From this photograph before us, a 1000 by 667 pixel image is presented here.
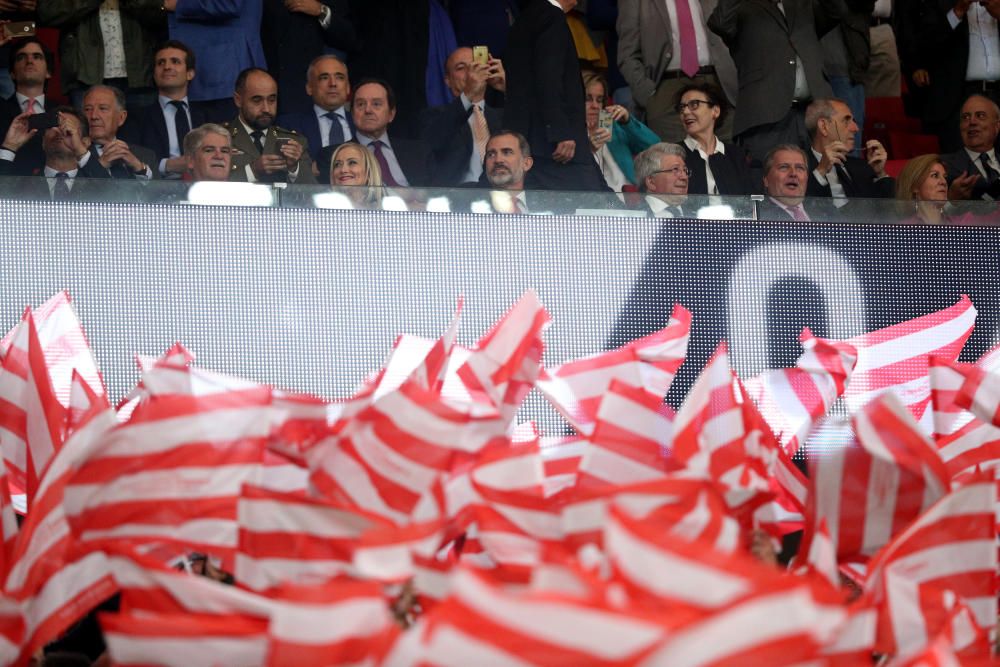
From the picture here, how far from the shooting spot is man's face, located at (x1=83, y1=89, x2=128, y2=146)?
5887 millimetres

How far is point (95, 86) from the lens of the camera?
6.02 meters

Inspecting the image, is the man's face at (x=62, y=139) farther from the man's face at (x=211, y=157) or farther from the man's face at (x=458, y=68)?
the man's face at (x=458, y=68)

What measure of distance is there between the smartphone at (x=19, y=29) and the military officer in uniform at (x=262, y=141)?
0.91 m

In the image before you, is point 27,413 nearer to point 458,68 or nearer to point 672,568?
point 672,568

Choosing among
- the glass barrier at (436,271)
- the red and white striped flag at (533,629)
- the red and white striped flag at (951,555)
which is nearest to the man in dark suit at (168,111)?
the glass barrier at (436,271)

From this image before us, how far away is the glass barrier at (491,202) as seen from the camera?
332cm

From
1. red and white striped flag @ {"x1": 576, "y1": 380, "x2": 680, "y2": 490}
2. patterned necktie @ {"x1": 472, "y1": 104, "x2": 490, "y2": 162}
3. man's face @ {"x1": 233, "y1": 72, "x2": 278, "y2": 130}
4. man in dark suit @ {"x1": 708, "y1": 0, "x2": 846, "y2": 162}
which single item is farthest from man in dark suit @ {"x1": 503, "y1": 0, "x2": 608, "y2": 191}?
red and white striped flag @ {"x1": 576, "y1": 380, "x2": 680, "y2": 490}

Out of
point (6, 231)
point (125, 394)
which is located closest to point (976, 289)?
point (125, 394)

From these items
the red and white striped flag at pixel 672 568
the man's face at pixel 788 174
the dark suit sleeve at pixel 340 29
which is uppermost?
the dark suit sleeve at pixel 340 29

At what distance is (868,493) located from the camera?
2.71 m

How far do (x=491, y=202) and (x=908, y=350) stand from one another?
981mm

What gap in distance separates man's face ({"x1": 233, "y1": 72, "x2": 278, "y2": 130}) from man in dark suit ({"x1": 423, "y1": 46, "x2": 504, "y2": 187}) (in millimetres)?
657

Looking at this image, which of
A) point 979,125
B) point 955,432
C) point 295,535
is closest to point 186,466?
point 295,535

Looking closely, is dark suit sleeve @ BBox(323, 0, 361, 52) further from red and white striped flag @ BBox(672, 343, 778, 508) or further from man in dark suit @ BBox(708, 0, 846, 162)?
red and white striped flag @ BBox(672, 343, 778, 508)
